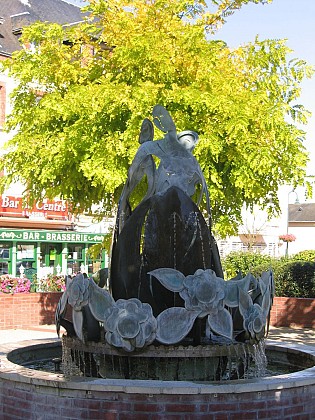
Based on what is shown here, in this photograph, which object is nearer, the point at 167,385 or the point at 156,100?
the point at 167,385

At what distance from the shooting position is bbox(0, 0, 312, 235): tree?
16547mm

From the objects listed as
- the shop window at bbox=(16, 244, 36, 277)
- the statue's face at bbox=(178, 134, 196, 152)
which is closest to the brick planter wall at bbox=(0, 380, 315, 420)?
the statue's face at bbox=(178, 134, 196, 152)

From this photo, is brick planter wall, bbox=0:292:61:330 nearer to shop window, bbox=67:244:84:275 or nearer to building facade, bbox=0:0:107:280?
building facade, bbox=0:0:107:280

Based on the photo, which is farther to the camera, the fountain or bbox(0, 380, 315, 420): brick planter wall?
the fountain

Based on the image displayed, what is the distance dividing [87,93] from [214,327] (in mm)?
9804

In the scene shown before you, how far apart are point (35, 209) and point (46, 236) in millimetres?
1322

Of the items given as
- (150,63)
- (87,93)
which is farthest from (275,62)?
(87,93)

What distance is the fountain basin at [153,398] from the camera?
7035 mm

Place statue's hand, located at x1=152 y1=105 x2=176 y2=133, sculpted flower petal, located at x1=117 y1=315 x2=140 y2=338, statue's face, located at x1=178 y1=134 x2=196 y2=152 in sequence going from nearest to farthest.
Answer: sculpted flower petal, located at x1=117 y1=315 x2=140 y2=338
statue's hand, located at x1=152 y1=105 x2=176 y2=133
statue's face, located at x1=178 y1=134 x2=196 y2=152

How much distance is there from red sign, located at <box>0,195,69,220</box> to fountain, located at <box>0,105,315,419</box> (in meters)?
21.2

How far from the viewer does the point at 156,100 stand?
1664cm

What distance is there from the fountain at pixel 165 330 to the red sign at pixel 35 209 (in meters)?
21.2

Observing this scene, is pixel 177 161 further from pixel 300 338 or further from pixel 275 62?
pixel 275 62

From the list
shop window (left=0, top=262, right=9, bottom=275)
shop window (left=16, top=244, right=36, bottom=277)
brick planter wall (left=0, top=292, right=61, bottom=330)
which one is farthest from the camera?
shop window (left=16, top=244, right=36, bottom=277)
